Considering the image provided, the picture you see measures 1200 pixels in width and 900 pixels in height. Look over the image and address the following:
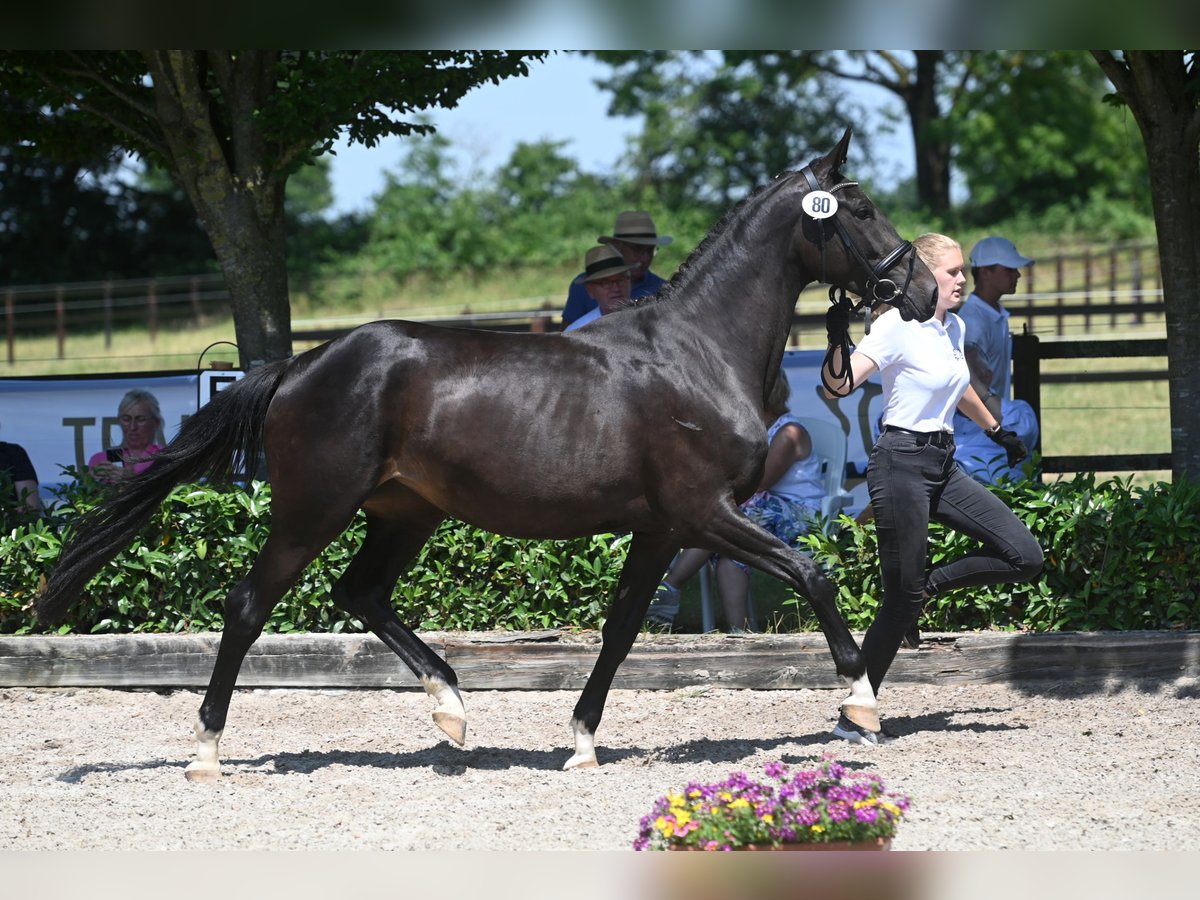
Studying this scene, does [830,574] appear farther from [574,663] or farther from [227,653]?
[227,653]

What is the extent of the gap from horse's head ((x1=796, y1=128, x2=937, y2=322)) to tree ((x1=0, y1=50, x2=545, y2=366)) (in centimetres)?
275

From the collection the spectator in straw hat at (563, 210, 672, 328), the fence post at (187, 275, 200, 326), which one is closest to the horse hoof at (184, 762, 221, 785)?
the spectator in straw hat at (563, 210, 672, 328)

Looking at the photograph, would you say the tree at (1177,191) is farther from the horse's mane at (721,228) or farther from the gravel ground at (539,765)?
the horse's mane at (721,228)

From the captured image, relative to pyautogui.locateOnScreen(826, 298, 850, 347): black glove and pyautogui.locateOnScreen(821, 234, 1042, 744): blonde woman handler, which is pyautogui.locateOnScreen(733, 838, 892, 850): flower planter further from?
pyautogui.locateOnScreen(826, 298, 850, 347): black glove

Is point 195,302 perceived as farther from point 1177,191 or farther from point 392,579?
point 1177,191

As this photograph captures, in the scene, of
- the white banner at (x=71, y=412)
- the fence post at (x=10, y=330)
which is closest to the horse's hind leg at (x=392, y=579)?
the white banner at (x=71, y=412)

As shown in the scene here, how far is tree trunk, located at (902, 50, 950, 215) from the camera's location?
108ft

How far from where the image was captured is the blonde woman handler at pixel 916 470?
534cm

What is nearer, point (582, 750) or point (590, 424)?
point (590, 424)

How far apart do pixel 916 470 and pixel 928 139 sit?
29.3 meters

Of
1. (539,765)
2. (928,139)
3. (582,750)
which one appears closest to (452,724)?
(539,765)

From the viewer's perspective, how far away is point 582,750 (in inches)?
207

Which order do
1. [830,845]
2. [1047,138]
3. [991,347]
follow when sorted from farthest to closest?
[1047,138] → [991,347] → [830,845]

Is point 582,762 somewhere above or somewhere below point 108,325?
below
